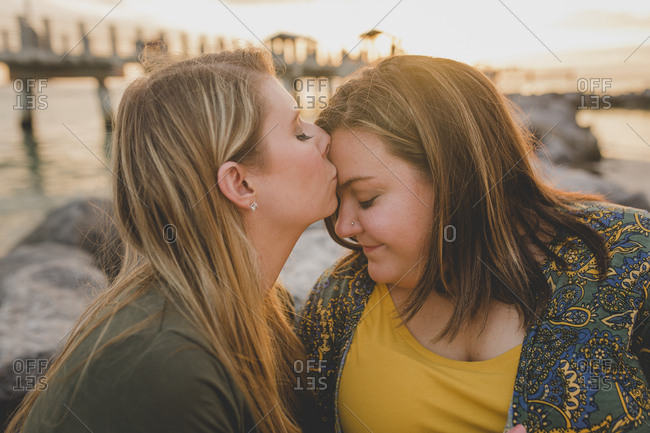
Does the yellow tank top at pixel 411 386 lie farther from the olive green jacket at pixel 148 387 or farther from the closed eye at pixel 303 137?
the closed eye at pixel 303 137

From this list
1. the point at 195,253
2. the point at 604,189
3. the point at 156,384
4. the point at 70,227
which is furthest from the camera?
the point at 70,227

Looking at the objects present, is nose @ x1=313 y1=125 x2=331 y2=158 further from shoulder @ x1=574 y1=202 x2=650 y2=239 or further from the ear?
shoulder @ x1=574 y1=202 x2=650 y2=239

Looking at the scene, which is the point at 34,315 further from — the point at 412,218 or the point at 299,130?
the point at 412,218

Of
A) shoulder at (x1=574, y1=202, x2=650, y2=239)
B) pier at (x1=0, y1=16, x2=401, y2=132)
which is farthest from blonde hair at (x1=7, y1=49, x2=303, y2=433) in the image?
pier at (x1=0, y1=16, x2=401, y2=132)

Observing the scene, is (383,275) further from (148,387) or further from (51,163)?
(51,163)

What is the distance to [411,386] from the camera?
75.9 inches

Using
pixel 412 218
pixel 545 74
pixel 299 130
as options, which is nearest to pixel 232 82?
pixel 299 130

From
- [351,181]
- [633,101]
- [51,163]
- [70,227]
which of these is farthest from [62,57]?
[633,101]

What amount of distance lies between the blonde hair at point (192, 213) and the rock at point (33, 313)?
73 cm

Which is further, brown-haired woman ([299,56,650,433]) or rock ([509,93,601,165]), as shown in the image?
rock ([509,93,601,165])

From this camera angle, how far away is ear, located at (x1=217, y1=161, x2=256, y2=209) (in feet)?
5.71

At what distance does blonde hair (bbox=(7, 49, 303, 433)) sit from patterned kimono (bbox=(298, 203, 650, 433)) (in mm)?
937

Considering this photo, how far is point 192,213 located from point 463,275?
1156 millimetres

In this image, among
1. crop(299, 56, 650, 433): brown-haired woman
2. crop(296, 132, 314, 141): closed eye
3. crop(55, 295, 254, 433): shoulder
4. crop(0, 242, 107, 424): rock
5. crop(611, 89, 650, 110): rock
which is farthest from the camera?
crop(611, 89, 650, 110): rock
